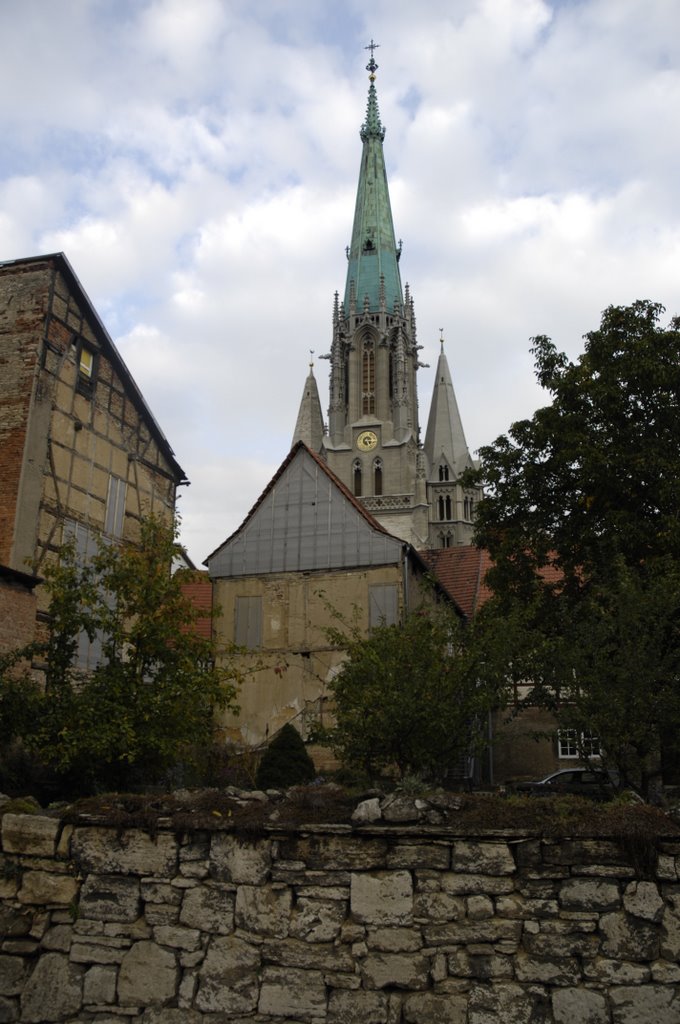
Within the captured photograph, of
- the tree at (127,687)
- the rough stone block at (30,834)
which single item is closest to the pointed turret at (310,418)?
the tree at (127,687)

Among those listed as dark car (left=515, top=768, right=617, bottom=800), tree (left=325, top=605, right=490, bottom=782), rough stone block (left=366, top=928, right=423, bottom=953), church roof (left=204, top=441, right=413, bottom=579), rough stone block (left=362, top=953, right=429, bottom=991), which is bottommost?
rough stone block (left=362, top=953, right=429, bottom=991)

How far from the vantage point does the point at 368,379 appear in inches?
3509

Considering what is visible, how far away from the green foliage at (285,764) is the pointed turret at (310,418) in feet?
228

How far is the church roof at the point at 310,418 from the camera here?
3446 inches

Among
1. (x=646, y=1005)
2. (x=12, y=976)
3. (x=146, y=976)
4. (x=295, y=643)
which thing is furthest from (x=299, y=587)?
(x=646, y=1005)

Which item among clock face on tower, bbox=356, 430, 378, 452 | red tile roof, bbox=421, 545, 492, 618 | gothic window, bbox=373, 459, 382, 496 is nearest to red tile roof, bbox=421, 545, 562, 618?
red tile roof, bbox=421, 545, 492, 618

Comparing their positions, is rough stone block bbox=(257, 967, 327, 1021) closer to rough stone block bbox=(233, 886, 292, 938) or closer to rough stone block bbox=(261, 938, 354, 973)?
rough stone block bbox=(261, 938, 354, 973)

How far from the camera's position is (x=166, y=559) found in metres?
14.7

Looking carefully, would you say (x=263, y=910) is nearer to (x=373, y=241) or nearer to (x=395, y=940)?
(x=395, y=940)

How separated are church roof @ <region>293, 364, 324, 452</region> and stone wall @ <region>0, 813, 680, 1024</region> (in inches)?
3123

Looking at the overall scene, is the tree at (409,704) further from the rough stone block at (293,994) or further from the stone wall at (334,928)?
the rough stone block at (293,994)

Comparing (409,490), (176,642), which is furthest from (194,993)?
(409,490)

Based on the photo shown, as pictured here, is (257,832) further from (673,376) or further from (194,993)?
(673,376)

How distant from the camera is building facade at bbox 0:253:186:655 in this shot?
66.2ft
